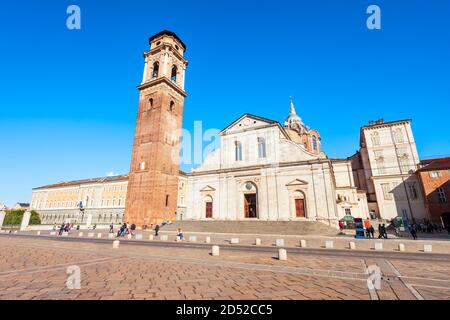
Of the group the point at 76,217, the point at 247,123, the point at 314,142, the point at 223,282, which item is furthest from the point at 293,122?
the point at 76,217

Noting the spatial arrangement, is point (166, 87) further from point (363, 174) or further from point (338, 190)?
point (363, 174)

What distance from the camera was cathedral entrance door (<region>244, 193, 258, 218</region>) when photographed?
30.7 meters

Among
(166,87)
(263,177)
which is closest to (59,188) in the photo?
(166,87)

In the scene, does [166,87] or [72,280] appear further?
[166,87]

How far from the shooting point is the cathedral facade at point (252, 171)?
28641 millimetres

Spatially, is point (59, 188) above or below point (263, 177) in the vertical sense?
above

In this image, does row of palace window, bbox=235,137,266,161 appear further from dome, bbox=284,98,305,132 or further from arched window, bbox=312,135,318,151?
arched window, bbox=312,135,318,151

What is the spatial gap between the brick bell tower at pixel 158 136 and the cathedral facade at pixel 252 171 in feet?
0.55

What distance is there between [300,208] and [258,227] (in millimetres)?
6543

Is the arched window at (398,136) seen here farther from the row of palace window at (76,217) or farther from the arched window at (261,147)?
the row of palace window at (76,217)

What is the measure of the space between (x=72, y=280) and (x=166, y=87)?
36.6 meters

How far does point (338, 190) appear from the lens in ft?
133
